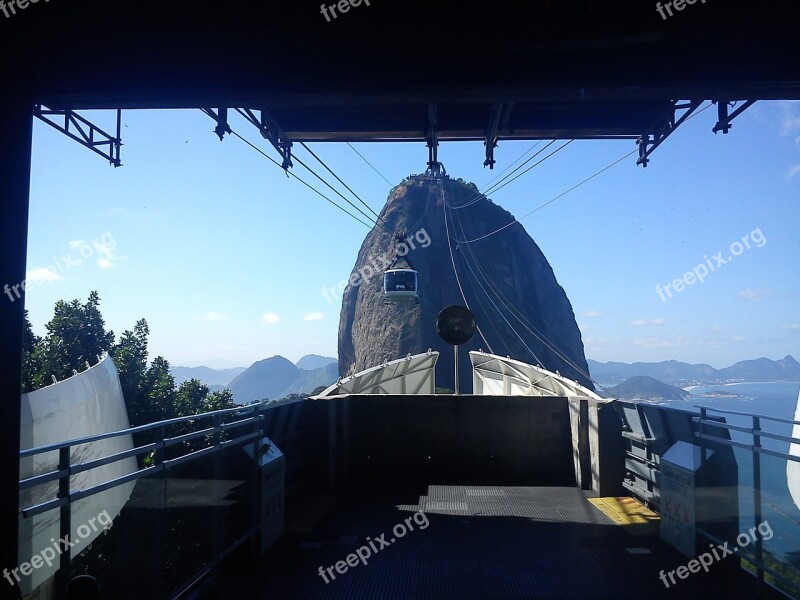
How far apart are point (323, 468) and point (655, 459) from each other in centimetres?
499

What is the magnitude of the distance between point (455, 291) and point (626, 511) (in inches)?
4177

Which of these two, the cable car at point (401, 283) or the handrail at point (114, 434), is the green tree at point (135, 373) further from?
the handrail at point (114, 434)

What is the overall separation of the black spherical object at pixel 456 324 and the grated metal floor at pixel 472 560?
483 cm

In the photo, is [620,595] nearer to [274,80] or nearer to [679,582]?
[679,582]

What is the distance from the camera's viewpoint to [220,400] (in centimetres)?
5303

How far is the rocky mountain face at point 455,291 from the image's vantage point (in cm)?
10862

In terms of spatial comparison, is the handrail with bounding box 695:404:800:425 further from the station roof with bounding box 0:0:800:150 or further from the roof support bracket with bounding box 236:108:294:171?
the roof support bracket with bounding box 236:108:294:171

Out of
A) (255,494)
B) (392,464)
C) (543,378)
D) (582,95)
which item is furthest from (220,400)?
(582,95)

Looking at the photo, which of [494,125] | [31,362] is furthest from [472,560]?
[31,362]

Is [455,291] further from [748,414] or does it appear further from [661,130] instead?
[748,414]

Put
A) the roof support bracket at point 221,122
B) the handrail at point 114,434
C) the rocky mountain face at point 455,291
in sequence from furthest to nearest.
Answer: the rocky mountain face at point 455,291 < the roof support bracket at point 221,122 < the handrail at point 114,434

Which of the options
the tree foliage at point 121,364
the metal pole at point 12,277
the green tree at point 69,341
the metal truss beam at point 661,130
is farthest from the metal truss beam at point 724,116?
the green tree at point 69,341

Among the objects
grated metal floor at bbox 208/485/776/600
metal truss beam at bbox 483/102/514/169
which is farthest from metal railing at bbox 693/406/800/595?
metal truss beam at bbox 483/102/514/169

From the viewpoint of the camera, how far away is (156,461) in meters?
4.68
